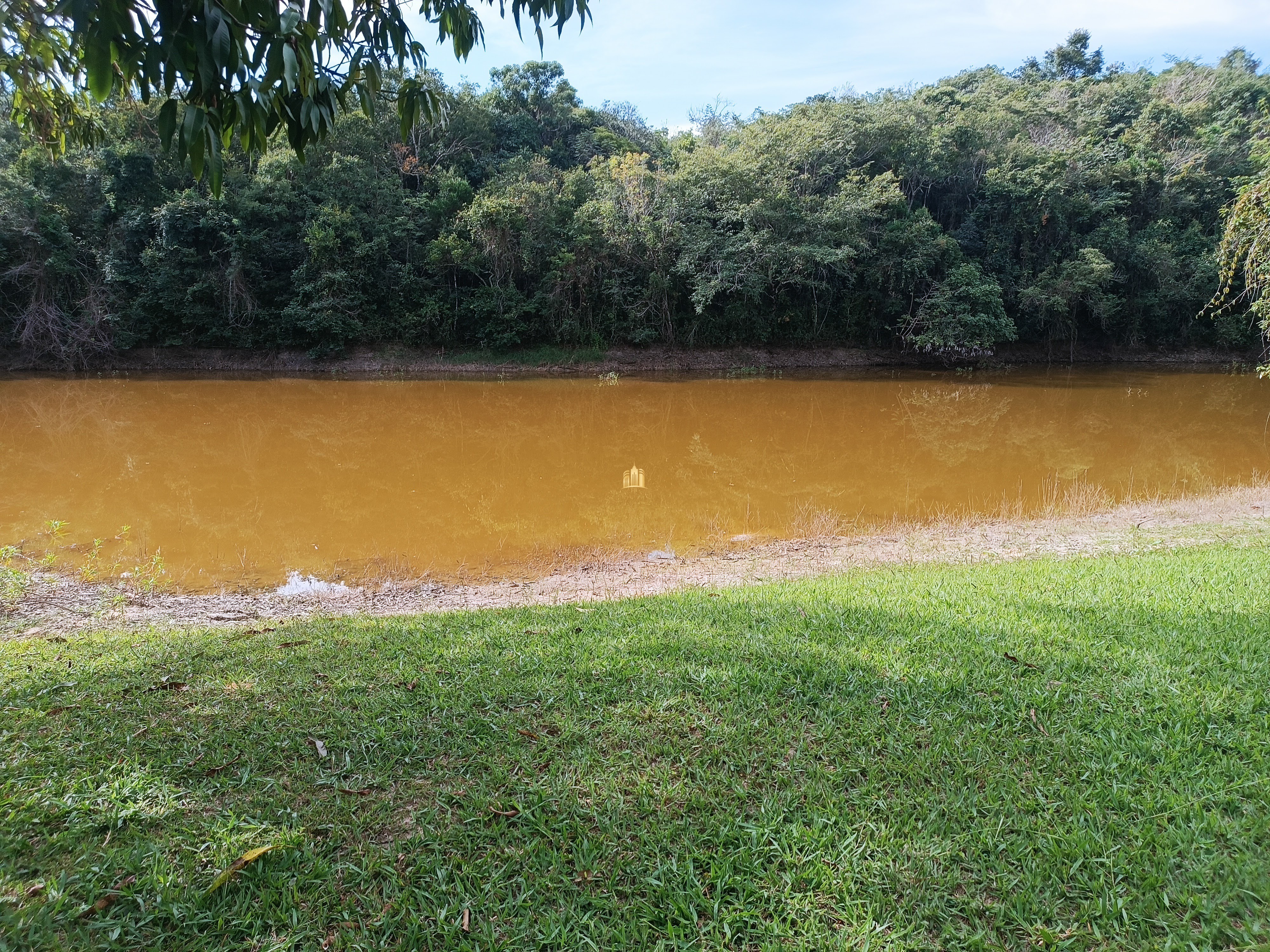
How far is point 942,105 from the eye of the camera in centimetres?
2994

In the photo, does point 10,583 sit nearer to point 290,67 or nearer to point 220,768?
point 220,768

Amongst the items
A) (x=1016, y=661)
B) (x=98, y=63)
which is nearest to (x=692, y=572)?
(x=1016, y=661)

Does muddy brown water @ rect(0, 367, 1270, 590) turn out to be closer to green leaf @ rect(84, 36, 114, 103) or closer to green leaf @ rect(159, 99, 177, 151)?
green leaf @ rect(159, 99, 177, 151)

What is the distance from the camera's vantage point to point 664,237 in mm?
22531

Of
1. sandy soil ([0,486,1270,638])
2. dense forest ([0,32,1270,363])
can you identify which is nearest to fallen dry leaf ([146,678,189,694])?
sandy soil ([0,486,1270,638])

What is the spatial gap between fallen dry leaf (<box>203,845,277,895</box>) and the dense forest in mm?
20955

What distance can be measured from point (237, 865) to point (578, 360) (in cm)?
2264

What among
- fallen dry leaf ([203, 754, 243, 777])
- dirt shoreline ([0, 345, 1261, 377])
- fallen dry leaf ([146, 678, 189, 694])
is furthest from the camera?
dirt shoreline ([0, 345, 1261, 377])

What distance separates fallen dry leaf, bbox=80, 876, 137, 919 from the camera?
1716 millimetres

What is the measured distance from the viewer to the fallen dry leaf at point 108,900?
172 centimetres

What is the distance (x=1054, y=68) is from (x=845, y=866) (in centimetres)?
5607

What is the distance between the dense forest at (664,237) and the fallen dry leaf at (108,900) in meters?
21.1

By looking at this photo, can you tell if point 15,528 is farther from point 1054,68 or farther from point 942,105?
point 1054,68

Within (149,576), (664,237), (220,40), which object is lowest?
(149,576)
